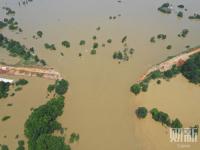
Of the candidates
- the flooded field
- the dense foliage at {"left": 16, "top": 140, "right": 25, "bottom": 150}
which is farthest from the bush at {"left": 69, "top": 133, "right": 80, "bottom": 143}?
the dense foliage at {"left": 16, "top": 140, "right": 25, "bottom": 150}

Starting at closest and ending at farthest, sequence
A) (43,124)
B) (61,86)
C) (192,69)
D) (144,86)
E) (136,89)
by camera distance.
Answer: (43,124) < (136,89) < (144,86) < (61,86) < (192,69)

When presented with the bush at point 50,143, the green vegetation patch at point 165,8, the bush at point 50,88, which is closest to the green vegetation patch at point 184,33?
the green vegetation patch at point 165,8

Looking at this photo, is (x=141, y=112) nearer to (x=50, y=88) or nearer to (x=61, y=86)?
(x=61, y=86)

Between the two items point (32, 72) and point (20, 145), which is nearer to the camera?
point (20, 145)

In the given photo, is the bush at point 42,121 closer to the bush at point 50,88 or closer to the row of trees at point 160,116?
the bush at point 50,88

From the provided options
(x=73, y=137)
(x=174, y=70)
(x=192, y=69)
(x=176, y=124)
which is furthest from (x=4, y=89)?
(x=192, y=69)

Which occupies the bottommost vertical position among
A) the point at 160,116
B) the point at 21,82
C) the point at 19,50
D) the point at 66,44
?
the point at 160,116

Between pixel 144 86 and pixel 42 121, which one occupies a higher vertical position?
pixel 144 86

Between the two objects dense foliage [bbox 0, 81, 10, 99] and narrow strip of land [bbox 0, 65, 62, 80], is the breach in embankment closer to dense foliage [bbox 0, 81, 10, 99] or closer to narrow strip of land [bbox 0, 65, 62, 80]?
narrow strip of land [bbox 0, 65, 62, 80]
